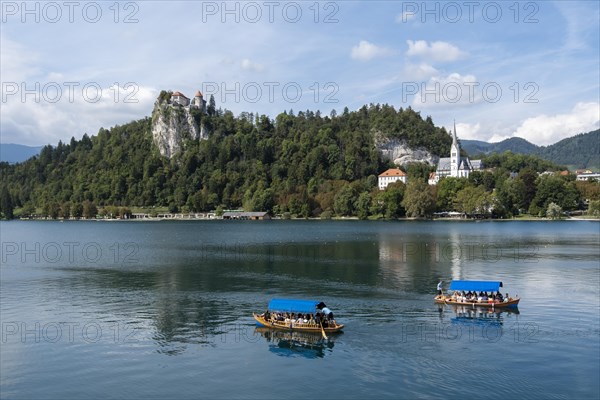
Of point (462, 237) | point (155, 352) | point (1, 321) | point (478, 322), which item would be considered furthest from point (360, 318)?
point (462, 237)

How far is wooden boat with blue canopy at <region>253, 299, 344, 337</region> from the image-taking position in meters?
45.6

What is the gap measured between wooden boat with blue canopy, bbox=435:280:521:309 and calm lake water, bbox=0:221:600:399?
1.61 meters

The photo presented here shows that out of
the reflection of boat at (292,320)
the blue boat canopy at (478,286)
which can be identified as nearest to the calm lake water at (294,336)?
the reflection of boat at (292,320)

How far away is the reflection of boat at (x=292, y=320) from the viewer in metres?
45.5

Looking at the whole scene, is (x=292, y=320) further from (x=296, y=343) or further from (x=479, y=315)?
(x=479, y=315)

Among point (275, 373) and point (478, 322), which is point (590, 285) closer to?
point (478, 322)

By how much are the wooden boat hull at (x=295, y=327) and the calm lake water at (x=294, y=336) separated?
93 centimetres

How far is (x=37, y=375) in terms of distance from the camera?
36750mm

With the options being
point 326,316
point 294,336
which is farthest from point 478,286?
point 294,336

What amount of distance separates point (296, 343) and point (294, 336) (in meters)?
1.86

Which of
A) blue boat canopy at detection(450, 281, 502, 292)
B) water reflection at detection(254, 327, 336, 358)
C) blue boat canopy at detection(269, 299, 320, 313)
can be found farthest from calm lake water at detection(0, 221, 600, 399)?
blue boat canopy at detection(450, 281, 502, 292)

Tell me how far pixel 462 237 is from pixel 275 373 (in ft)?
341

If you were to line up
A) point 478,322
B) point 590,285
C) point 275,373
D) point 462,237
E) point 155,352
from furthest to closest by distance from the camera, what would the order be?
point 462,237
point 590,285
point 478,322
point 155,352
point 275,373

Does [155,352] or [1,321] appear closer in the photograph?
[155,352]
